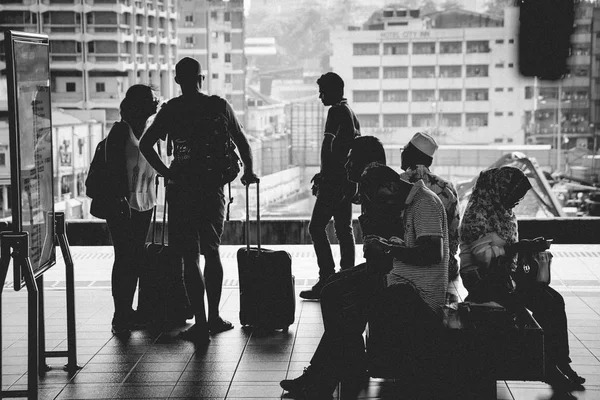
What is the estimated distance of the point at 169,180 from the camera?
509cm

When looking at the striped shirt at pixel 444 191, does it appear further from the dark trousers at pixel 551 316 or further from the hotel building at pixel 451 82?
the hotel building at pixel 451 82

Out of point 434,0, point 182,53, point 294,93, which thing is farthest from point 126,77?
point 434,0

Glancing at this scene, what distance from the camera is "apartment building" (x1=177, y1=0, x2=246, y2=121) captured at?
12258mm

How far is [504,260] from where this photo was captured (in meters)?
4.33

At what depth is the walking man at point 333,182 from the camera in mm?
6023

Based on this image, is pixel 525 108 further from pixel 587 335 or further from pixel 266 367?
pixel 266 367

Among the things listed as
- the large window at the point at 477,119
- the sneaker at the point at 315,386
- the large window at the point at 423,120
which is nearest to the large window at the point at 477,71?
the large window at the point at 477,119

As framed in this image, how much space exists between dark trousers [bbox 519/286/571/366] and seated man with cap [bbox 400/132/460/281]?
3.05 feet

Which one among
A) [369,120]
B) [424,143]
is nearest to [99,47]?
[369,120]

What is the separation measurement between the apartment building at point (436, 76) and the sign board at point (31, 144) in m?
8.17

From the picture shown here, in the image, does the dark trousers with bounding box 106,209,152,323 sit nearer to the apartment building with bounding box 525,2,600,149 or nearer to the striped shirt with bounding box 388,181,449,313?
the striped shirt with bounding box 388,181,449,313

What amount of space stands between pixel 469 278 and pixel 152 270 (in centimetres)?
198

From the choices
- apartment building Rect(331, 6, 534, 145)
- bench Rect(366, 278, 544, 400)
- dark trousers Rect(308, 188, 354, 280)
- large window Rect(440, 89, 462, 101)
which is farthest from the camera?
large window Rect(440, 89, 462, 101)

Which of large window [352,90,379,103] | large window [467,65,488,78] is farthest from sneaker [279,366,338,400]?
large window [467,65,488,78]
